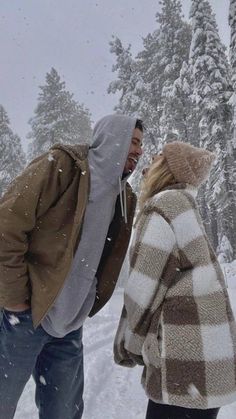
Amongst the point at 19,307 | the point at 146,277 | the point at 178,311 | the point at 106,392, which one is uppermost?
the point at 146,277

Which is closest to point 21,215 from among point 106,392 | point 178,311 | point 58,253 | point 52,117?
point 58,253

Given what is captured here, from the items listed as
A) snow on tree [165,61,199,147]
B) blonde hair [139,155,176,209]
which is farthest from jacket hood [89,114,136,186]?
snow on tree [165,61,199,147]

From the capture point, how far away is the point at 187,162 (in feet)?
9.16

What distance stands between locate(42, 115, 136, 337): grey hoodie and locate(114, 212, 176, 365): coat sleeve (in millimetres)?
440

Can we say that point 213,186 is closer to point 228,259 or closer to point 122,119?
point 228,259

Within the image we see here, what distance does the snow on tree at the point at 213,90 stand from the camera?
21.0 metres

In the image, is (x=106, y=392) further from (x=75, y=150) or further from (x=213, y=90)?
(x=213, y=90)

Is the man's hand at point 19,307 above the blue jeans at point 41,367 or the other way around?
above

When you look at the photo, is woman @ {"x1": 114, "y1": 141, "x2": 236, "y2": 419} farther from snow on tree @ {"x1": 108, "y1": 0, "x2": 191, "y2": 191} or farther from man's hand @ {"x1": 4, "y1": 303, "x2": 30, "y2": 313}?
snow on tree @ {"x1": 108, "y1": 0, "x2": 191, "y2": 191}

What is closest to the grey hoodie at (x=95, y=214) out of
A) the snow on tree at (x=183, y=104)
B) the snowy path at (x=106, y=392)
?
the snowy path at (x=106, y=392)

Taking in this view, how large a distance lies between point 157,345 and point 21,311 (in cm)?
97

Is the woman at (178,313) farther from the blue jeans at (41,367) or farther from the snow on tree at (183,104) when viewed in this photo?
the snow on tree at (183,104)

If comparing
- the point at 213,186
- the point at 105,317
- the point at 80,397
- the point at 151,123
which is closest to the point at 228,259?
the point at 213,186

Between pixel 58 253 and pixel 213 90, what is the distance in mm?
20297
